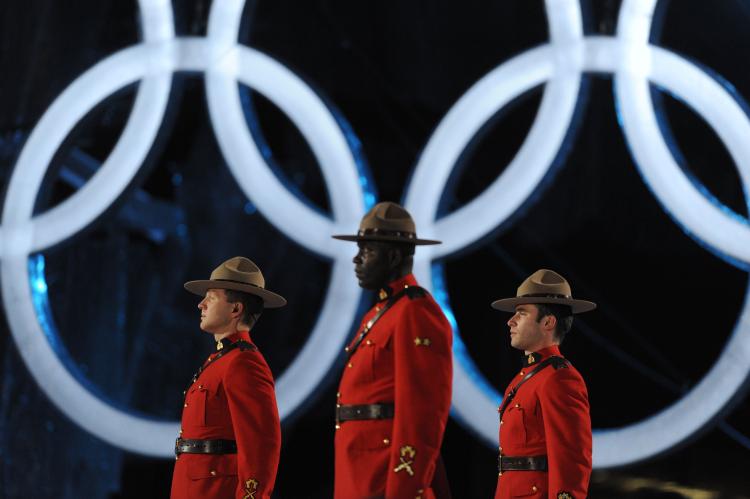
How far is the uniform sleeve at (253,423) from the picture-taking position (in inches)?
161

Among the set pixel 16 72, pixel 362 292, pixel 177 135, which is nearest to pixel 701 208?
pixel 362 292

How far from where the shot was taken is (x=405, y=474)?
3.48 metres

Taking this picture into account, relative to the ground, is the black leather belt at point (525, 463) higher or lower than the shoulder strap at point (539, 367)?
lower

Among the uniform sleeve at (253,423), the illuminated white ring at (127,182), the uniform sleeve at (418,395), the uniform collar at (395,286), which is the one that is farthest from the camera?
the illuminated white ring at (127,182)

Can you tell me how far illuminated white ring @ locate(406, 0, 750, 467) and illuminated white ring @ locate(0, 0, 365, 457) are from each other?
0.51 metres

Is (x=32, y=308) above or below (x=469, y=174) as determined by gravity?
below

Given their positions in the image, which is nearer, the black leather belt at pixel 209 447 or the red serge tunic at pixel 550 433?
the red serge tunic at pixel 550 433

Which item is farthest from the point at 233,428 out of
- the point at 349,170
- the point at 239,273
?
the point at 349,170

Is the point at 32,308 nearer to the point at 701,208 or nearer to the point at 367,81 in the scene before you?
the point at 367,81

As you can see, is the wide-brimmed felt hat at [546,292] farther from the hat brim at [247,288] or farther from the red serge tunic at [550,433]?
the hat brim at [247,288]

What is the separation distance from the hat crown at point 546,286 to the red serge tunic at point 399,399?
80cm

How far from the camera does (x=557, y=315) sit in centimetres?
444

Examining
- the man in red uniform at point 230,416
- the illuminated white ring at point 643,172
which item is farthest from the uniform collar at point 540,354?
the illuminated white ring at point 643,172

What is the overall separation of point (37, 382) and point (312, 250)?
73.0 inches
